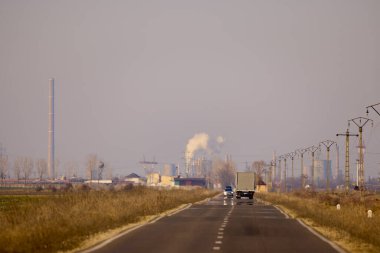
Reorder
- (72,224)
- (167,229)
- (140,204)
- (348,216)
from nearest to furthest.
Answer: (72,224) → (167,229) → (348,216) → (140,204)

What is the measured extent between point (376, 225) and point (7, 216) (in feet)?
55.4

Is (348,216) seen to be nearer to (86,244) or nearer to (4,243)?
(86,244)

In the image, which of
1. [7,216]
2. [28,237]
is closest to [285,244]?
[28,237]

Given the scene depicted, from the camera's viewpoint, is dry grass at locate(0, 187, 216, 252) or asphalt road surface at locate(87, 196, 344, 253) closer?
dry grass at locate(0, 187, 216, 252)

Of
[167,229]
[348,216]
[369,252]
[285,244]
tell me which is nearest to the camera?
[369,252]

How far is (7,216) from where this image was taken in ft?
106

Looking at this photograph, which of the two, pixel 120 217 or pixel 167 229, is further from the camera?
pixel 120 217

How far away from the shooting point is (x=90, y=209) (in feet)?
138

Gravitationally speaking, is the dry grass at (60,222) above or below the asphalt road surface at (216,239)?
above

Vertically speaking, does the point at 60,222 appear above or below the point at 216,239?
above

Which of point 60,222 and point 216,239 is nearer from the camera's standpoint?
point 216,239

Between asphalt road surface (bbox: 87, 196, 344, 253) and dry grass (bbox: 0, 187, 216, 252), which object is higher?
dry grass (bbox: 0, 187, 216, 252)

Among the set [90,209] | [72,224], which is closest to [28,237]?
[72,224]

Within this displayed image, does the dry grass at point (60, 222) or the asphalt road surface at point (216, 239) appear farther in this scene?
the asphalt road surface at point (216, 239)
